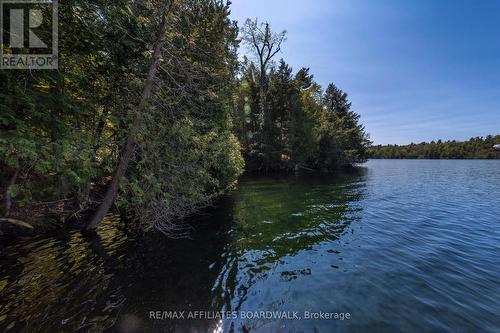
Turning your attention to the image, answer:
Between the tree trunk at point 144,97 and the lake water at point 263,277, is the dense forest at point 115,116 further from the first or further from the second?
the lake water at point 263,277

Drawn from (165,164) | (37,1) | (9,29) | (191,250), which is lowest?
(191,250)

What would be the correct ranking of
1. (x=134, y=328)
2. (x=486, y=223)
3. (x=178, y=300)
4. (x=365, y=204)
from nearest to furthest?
(x=134, y=328) < (x=178, y=300) < (x=486, y=223) < (x=365, y=204)

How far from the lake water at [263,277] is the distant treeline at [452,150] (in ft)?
322

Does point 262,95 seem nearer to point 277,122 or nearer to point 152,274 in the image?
point 277,122

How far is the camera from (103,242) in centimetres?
827

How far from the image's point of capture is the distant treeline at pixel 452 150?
10614 centimetres

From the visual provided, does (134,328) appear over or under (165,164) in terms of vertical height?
under

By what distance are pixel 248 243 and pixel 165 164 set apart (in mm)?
4900

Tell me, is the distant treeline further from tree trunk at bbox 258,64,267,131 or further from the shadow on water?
the shadow on water

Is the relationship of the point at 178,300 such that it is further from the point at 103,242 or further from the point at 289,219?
the point at 289,219

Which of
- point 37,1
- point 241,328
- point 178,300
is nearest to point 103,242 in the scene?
point 178,300

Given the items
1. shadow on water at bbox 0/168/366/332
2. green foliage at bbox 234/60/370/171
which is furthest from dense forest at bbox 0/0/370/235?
green foliage at bbox 234/60/370/171

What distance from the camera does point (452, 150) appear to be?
382 ft

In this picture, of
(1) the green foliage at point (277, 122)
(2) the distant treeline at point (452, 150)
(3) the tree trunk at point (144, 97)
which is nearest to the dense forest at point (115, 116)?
(3) the tree trunk at point (144, 97)
